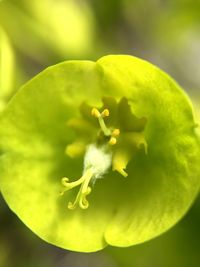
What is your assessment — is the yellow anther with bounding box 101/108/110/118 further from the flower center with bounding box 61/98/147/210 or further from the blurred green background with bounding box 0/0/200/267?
the blurred green background with bounding box 0/0/200/267

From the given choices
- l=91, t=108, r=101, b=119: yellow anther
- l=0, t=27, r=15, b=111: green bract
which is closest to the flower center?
l=91, t=108, r=101, b=119: yellow anther

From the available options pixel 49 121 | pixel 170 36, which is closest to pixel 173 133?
pixel 49 121

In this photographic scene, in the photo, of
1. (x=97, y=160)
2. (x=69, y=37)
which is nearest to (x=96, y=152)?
(x=97, y=160)

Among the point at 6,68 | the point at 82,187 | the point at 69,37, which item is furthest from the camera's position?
the point at 69,37

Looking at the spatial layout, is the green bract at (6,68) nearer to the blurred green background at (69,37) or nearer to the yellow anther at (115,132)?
the blurred green background at (69,37)

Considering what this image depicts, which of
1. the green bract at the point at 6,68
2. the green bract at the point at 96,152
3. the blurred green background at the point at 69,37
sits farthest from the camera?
the blurred green background at the point at 69,37

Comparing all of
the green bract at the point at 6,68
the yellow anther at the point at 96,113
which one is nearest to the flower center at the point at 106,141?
the yellow anther at the point at 96,113

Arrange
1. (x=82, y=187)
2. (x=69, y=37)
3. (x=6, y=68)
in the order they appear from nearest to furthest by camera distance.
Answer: (x=82, y=187)
(x=6, y=68)
(x=69, y=37)

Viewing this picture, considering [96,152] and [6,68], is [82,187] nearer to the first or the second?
[96,152]

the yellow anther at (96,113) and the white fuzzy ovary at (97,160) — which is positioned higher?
the yellow anther at (96,113)
